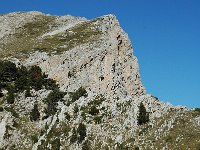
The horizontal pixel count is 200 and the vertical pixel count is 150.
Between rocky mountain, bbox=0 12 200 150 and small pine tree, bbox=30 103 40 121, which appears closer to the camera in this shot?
rocky mountain, bbox=0 12 200 150

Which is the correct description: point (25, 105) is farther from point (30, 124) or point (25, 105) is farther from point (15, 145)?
point (15, 145)

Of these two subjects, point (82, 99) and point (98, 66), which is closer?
point (82, 99)

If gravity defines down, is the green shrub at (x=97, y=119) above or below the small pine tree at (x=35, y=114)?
below

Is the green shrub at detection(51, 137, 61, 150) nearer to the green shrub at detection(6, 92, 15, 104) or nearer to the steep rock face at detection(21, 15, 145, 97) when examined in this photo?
the green shrub at detection(6, 92, 15, 104)

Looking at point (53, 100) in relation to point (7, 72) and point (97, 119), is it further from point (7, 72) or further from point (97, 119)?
point (7, 72)

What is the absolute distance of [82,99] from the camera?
79.9 metres

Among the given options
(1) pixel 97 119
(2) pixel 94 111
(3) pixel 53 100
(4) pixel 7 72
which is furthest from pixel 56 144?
(4) pixel 7 72

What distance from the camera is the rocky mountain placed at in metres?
67.1

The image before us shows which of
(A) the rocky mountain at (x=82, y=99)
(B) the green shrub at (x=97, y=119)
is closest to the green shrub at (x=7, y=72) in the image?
(A) the rocky mountain at (x=82, y=99)

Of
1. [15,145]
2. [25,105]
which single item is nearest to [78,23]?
[25,105]

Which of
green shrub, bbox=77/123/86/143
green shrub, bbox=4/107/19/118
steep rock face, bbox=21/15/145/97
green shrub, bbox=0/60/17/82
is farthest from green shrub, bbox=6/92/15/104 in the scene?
green shrub, bbox=77/123/86/143

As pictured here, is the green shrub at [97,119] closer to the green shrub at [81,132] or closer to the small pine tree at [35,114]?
the green shrub at [81,132]

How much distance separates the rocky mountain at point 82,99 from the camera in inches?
2640

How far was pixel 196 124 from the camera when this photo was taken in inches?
2557
